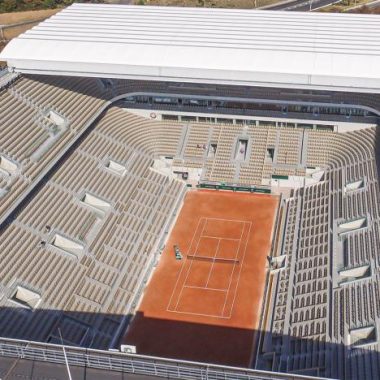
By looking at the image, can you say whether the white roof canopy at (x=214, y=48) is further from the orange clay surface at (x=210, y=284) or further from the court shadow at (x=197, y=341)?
the court shadow at (x=197, y=341)

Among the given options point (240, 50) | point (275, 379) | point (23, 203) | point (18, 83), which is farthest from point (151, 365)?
point (18, 83)

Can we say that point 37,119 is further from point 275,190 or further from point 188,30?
point 275,190

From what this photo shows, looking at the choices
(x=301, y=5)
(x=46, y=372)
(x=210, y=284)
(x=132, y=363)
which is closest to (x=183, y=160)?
(x=210, y=284)

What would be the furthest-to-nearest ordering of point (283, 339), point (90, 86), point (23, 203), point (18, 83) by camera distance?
1. point (90, 86)
2. point (18, 83)
3. point (23, 203)
4. point (283, 339)

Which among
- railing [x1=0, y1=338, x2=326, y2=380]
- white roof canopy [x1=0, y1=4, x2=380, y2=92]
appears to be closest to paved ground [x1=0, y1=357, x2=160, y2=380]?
railing [x1=0, y1=338, x2=326, y2=380]

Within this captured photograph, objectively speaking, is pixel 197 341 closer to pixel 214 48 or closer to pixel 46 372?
pixel 46 372

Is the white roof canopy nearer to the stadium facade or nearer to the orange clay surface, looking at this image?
the stadium facade
